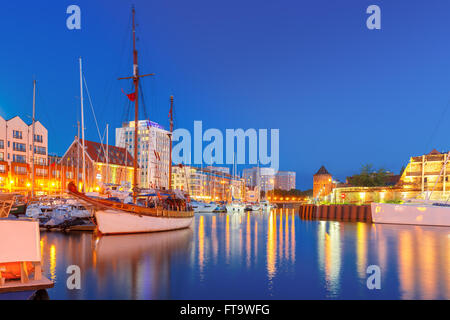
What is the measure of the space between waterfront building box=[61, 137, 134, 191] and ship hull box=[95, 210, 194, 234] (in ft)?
251

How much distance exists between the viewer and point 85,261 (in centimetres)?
2161

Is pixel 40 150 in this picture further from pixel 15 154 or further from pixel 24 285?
pixel 24 285

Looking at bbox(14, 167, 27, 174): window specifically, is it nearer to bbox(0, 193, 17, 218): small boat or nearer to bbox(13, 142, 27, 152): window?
bbox(13, 142, 27, 152): window

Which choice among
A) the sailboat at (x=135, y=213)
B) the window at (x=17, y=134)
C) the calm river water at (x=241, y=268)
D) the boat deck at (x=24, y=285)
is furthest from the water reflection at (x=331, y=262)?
the window at (x=17, y=134)

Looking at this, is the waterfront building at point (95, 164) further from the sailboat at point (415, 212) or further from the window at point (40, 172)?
the sailboat at point (415, 212)

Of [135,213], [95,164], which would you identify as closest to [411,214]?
[135,213]

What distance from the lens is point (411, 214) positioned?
55.4m

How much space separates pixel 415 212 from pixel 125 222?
144ft

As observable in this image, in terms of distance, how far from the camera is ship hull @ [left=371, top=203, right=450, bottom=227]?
52.9 metres

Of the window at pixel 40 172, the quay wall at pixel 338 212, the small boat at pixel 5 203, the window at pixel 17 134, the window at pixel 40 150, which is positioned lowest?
the quay wall at pixel 338 212

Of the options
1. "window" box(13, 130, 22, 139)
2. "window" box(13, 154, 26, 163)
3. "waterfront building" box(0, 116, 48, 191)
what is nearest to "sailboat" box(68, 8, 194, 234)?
"waterfront building" box(0, 116, 48, 191)

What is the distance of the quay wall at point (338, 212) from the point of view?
70062 millimetres
